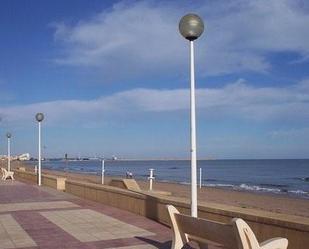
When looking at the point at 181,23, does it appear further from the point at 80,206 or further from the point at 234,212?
the point at 80,206

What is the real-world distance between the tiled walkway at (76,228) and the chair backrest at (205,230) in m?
1.28

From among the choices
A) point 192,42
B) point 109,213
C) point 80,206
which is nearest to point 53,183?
point 80,206

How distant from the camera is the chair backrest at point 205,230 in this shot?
18.0 feet

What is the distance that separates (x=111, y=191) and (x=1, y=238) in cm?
467

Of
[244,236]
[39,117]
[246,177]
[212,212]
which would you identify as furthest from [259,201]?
[246,177]

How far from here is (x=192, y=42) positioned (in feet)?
27.5

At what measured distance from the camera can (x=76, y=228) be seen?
961 centimetres

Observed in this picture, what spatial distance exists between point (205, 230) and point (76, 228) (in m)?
4.20

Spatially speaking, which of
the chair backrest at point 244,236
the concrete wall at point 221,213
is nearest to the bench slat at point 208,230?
the chair backrest at point 244,236

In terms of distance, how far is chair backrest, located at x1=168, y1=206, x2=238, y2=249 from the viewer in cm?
550

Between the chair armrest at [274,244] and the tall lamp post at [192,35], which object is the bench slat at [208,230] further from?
the tall lamp post at [192,35]

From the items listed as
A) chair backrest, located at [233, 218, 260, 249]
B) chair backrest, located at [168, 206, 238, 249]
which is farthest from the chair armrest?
chair backrest, located at [168, 206, 238, 249]

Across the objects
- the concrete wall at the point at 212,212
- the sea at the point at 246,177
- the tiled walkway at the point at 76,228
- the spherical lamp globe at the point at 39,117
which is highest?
the spherical lamp globe at the point at 39,117

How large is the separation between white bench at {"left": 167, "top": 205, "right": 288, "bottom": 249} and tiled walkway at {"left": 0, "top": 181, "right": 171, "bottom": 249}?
3.94ft
